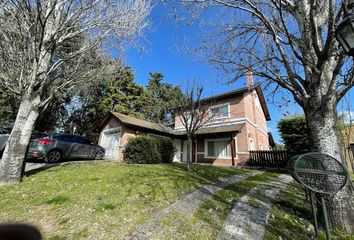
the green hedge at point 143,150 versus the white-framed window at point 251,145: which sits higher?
the white-framed window at point 251,145

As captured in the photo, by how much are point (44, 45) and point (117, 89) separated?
24.4m

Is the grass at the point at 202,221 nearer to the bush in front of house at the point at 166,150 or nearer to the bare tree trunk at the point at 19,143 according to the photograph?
the bare tree trunk at the point at 19,143

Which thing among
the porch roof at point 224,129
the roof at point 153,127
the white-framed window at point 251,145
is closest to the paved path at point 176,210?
the porch roof at point 224,129

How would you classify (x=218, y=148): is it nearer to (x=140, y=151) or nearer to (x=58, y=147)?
(x=140, y=151)

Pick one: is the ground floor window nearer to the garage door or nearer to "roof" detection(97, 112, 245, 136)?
"roof" detection(97, 112, 245, 136)

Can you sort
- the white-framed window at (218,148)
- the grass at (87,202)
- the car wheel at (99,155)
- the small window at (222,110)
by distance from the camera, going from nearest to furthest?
the grass at (87,202)
the car wheel at (99,155)
the white-framed window at (218,148)
the small window at (222,110)

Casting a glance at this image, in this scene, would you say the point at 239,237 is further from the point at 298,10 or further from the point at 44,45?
the point at 44,45

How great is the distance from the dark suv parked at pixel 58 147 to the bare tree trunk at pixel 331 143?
12.4 metres

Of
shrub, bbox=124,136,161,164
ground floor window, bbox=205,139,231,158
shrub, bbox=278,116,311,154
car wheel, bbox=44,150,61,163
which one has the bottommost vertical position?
car wheel, bbox=44,150,61,163

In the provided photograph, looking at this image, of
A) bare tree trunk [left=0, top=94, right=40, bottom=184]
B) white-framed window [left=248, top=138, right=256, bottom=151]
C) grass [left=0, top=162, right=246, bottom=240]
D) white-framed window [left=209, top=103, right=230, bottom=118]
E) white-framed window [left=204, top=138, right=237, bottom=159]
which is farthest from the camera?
white-framed window [left=209, top=103, right=230, bottom=118]

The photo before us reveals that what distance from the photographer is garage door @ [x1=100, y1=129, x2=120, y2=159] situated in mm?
16797

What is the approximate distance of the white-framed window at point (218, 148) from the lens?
1744cm

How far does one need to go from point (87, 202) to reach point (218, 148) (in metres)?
14.8

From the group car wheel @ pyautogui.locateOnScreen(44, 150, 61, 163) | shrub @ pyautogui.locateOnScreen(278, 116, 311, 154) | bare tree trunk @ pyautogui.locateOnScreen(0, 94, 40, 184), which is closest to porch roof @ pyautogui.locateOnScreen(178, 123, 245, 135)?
shrub @ pyautogui.locateOnScreen(278, 116, 311, 154)
